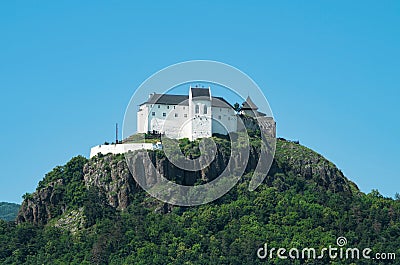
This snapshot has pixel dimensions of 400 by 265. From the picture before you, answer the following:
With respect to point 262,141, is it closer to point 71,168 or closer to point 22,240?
point 71,168

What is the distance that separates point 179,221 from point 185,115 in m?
17.0

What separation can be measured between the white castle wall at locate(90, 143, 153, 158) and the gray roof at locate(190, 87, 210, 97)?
9.87 meters

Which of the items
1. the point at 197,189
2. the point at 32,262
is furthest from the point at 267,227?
the point at 32,262

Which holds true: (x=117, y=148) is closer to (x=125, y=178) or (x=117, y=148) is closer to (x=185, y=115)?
(x=125, y=178)

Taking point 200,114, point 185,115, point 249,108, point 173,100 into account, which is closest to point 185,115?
point 185,115

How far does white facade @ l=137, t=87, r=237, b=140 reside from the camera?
118m

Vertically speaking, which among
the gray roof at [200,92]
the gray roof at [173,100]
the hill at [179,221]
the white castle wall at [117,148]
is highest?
the gray roof at [200,92]

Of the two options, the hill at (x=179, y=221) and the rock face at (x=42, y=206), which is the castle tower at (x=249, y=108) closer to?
the hill at (x=179, y=221)

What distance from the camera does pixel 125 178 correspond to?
4363 inches

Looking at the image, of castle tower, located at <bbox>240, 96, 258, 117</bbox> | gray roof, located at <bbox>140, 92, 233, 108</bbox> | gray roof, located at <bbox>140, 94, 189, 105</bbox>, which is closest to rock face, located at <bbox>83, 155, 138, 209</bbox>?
gray roof, located at <bbox>140, 94, 189, 105</bbox>

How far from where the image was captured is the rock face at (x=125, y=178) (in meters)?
111

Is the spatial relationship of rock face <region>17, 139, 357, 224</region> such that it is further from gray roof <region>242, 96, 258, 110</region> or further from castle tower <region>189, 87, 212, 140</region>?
gray roof <region>242, 96, 258, 110</region>

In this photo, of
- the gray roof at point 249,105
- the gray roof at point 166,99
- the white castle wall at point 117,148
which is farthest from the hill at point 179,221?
the gray roof at point 249,105

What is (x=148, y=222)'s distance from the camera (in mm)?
106500
